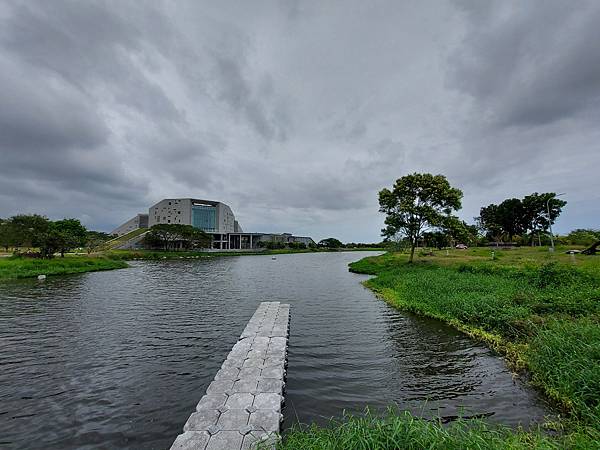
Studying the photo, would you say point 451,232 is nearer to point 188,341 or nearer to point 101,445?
point 188,341

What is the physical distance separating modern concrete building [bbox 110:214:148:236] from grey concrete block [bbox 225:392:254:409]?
131 m

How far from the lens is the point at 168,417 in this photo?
610cm

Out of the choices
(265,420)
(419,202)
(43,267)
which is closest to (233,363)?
(265,420)

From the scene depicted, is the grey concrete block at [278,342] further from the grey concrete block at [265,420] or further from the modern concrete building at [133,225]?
the modern concrete building at [133,225]

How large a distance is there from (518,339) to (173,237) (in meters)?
88.5

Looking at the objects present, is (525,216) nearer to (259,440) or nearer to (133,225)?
(259,440)

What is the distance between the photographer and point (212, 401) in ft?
19.7

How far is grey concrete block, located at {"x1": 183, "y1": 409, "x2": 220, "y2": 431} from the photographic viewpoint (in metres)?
5.09

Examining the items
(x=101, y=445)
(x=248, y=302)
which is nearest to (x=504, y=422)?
(x=101, y=445)

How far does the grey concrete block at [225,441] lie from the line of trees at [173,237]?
86.5m

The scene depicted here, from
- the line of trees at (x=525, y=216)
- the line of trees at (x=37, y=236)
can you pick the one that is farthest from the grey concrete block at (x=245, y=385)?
the line of trees at (x=525, y=216)

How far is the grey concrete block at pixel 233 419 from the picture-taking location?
16.8ft

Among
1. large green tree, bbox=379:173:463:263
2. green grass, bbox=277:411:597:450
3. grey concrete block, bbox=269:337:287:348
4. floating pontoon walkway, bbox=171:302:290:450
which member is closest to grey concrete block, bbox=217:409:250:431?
floating pontoon walkway, bbox=171:302:290:450

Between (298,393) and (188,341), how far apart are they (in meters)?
5.56
